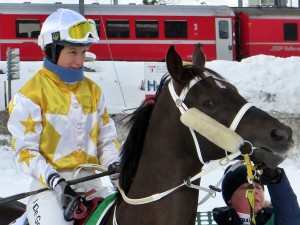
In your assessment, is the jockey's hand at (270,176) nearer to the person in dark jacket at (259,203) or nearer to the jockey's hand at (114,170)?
the person in dark jacket at (259,203)

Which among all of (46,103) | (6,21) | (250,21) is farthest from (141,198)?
(250,21)

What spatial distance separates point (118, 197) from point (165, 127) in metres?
0.54

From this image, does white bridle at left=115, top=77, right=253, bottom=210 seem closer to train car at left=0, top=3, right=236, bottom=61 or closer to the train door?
train car at left=0, top=3, right=236, bottom=61

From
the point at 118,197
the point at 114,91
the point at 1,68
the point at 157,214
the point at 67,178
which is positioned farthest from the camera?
the point at 1,68

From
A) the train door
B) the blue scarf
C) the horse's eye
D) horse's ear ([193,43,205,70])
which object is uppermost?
the train door

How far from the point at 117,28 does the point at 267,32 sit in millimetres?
6279

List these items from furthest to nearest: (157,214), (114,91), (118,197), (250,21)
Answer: (250,21), (114,91), (118,197), (157,214)

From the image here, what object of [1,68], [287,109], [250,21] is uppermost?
[250,21]

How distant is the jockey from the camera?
3.64 m

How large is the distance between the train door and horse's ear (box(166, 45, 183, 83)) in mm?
21966

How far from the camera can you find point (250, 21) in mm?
25656

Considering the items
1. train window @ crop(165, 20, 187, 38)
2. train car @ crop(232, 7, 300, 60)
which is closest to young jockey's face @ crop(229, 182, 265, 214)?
train window @ crop(165, 20, 187, 38)

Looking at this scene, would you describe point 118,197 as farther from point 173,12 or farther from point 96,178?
point 173,12

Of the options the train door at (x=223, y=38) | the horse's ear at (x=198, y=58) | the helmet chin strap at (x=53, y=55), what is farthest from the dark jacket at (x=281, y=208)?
the train door at (x=223, y=38)
